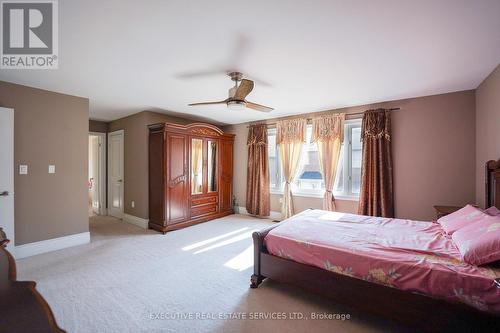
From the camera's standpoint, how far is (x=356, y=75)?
2691 millimetres

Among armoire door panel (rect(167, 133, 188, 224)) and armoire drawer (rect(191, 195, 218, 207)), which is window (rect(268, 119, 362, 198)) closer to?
armoire drawer (rect(191, 195, 218, 207))

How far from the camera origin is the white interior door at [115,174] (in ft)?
16.7

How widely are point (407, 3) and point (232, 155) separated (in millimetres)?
4574

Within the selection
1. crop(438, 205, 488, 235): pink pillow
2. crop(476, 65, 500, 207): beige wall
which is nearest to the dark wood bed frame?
crop(476, 65, 500, 207): beige wall

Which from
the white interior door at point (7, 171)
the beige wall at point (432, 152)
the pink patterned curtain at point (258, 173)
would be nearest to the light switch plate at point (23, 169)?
the white interior door at point (7, 171)

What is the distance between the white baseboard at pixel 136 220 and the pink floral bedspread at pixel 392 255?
10.2 feet

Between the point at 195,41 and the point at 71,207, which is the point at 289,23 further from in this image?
the point at 71,207

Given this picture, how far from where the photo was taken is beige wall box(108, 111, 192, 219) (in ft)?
14.7

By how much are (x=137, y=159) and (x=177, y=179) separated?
1046 millimetres

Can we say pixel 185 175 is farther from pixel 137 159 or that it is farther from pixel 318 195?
pixel 318 195

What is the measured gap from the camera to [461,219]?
2.21 meters

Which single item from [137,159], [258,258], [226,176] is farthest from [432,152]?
[137,159]

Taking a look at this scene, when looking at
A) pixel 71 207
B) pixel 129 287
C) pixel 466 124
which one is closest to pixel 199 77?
pixel 129 287

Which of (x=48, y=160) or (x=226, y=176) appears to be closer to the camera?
(x=48, y=160)
